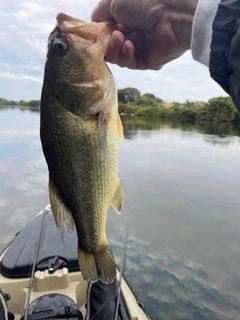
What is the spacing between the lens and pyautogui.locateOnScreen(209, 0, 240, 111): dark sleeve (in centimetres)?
106

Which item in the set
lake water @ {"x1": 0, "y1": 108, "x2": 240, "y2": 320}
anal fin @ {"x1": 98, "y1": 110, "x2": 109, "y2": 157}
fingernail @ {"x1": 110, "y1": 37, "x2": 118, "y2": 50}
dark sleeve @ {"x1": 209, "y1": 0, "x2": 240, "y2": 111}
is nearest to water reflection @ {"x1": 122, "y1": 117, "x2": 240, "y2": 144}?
lake water @ {"x1": 0, "y1": 108, "x2": 240, "y2": 320}

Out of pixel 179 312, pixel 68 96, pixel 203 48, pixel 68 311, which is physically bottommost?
pixel 179 312

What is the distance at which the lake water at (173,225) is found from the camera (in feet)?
15.9

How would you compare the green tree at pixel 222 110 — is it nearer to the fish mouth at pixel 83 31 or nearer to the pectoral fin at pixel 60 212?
the fish mouth at pixel 83 31

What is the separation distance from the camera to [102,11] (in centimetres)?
157

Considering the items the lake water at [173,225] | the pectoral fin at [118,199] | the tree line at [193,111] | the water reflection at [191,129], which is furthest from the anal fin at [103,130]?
the tree line at [193,111]

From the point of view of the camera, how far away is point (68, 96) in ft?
4.60

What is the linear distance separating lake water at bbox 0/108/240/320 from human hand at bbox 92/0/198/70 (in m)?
2.62

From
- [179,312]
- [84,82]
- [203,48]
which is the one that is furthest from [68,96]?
[179,312]


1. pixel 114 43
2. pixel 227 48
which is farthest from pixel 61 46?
pixel 227 48

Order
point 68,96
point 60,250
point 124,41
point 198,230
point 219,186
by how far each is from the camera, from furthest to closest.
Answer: point 219,186 < point 198,230 < point 60,250 < point 124,41 < point 68,96

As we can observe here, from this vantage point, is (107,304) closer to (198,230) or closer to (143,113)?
(198,230)

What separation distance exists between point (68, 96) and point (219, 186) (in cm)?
1000

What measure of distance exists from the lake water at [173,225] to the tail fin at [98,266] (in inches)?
98.6
